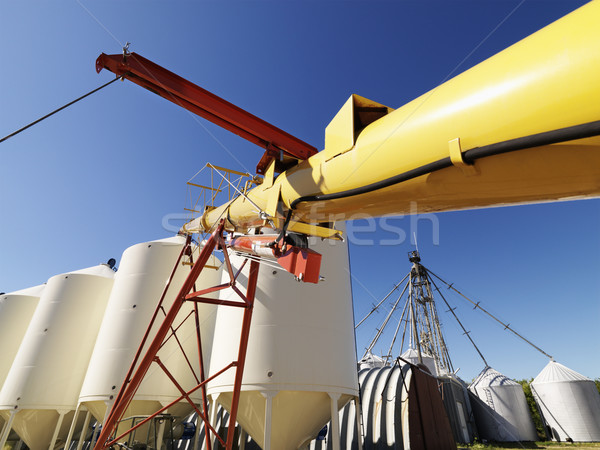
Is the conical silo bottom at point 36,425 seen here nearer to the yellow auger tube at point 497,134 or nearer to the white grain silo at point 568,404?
the yellow auger tube at point 497,134

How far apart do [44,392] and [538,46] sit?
18.2 m

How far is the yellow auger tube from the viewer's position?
5.58 ft

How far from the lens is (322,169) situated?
3.70m

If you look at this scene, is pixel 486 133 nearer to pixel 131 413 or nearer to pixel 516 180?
pixel 516 180

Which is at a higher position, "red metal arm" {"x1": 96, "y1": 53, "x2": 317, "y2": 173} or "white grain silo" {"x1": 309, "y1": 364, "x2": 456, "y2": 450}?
"red metal arm" {"x1": 96, "y1": 53, "x2": 317, "y2": 173}

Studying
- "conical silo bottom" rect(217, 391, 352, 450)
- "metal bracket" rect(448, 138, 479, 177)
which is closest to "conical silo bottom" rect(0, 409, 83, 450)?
"conical silo bottom" rect(217, 391, 352, 450)

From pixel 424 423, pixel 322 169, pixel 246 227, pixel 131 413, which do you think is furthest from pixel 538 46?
pixel 131 413

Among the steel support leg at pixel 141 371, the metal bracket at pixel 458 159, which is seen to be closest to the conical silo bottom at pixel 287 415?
the steel support leg at pixel 141 371

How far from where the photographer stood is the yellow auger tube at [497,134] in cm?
170

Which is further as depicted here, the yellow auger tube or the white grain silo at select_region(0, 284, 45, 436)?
the white grain silo at select_region(0, 284, 45, 436)

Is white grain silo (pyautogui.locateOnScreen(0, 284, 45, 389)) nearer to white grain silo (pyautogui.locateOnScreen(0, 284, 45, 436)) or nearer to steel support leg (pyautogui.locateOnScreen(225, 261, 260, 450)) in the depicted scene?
white grain silo (pyautogui.locateOnScreen(0, 284, 45, 436))

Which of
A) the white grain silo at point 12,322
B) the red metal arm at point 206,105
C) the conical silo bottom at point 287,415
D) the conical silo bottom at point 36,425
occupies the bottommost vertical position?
the conical silo bottom at point 36,425

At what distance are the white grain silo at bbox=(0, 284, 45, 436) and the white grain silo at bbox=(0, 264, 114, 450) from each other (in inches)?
165

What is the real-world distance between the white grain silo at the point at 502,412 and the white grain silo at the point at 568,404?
3.80ft
